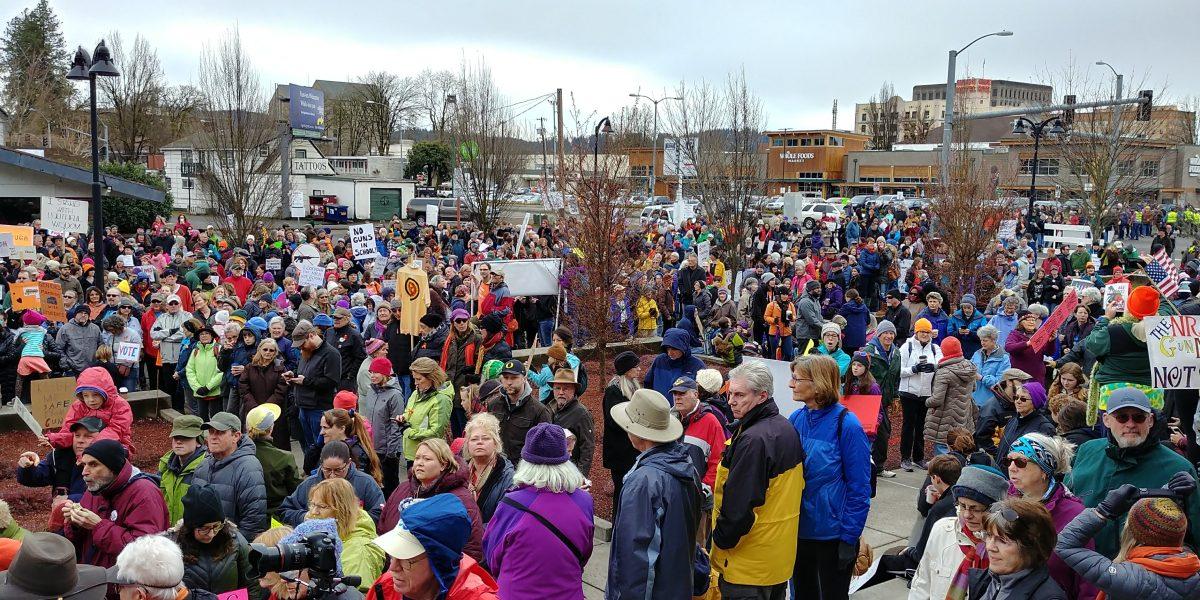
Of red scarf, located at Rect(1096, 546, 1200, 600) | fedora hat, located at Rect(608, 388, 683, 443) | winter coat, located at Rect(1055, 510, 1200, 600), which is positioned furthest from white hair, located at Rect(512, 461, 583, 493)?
red scarf, located at Rect(1096, 546, 1200, 600)

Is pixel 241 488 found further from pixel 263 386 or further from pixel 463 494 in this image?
pixel 263 386

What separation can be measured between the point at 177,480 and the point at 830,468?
4107mm

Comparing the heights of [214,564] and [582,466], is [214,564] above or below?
above

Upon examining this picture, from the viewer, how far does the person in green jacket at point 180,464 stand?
20.3 feet

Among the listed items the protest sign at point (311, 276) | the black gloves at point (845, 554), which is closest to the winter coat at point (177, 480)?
the black gloves at point (845, 554)

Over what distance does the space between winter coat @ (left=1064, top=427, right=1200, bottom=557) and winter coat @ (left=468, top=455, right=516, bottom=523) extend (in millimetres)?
3148

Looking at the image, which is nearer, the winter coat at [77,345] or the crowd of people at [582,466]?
the crowd of people at [582,466]

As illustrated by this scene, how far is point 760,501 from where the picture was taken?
516 centimetres

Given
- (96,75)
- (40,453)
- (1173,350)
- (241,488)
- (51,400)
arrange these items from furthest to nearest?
1. (96,75)
2. (40,453)
3. (51,400)
4. (1173,350)
5. (241,488)

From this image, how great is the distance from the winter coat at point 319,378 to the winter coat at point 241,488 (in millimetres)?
3258

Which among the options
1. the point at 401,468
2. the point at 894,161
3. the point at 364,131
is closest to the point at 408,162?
the point at 364,131

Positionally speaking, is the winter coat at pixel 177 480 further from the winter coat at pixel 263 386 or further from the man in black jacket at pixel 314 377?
the winter coat at pixel 263 386

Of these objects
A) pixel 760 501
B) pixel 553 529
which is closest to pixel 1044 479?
pixel 760 501

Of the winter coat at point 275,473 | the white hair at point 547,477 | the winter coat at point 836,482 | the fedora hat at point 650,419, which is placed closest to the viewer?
the white hair at point 547,477
